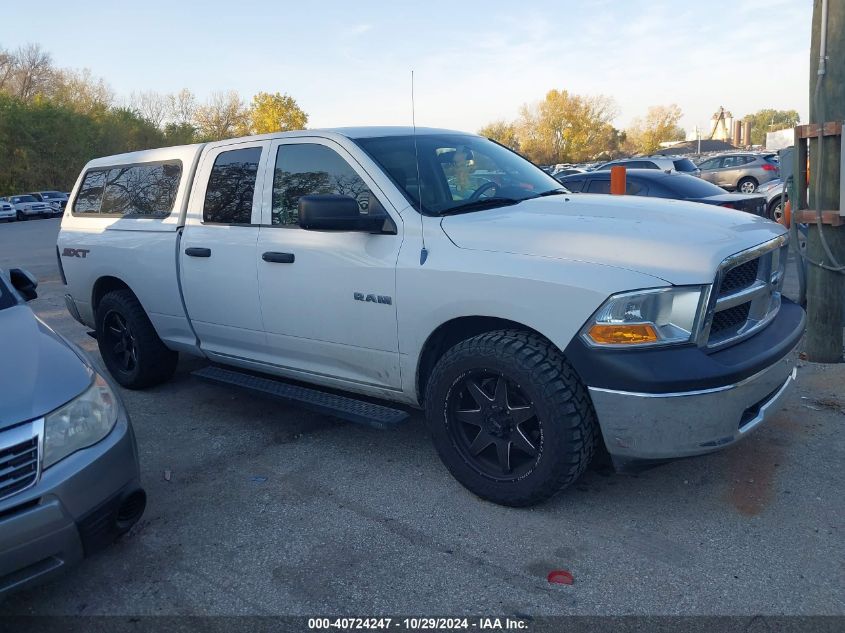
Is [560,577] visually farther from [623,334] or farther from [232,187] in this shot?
[232,187]

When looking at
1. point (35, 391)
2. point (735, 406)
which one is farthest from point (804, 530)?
point (35, 391)

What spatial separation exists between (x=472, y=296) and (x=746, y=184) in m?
23.0

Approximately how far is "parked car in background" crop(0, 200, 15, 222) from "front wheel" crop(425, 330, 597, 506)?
42036mm

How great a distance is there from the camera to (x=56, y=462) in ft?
8.91

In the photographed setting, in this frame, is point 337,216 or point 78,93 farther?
point 78,93

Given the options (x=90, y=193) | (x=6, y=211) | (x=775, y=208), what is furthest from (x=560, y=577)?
(x=6, y=211)

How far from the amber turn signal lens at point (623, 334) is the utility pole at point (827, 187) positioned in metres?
3.20

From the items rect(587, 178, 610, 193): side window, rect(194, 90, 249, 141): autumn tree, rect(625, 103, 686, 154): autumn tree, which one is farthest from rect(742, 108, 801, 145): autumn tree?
rect(587, 178, 610, 193): side window

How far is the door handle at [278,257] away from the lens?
13.7 ft

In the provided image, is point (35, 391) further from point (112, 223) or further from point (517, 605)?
point (112, 223)

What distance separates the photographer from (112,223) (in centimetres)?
557

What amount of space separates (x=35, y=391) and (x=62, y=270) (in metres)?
3.73

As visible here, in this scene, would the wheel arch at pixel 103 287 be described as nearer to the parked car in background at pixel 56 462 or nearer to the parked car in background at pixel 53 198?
the parked car in background at pixel 56 462

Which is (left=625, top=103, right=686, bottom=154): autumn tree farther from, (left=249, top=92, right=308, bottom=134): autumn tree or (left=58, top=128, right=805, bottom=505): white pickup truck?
(left=58, top=128, right=805, bottom=505): white pickup truck
